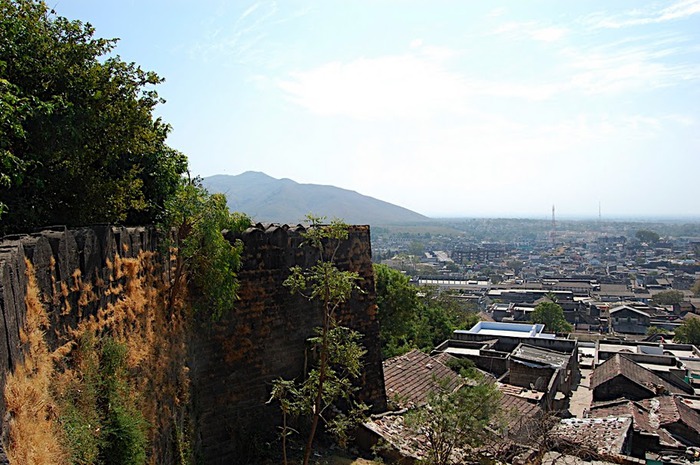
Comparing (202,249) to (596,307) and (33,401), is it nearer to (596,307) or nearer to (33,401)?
(33,401)

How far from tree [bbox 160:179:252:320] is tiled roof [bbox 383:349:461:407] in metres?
5.13

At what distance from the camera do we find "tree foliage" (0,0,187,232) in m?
5.49

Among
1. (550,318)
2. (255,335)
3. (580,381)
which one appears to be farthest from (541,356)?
(550,318)

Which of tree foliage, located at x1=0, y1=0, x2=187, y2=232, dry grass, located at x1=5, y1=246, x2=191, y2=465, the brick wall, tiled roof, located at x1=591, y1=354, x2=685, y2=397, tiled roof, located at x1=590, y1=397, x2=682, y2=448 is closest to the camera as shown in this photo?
dry grass, located at x1=5, y1=246, x2=191, y2=465

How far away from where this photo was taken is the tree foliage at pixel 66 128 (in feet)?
18.0

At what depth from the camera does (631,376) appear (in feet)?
86.1

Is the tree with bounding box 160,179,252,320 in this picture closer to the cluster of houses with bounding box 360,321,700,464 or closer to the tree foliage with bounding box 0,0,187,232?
the tree foliage with bounding box 0,0,187,232

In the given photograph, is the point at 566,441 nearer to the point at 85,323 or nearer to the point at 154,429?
the point at 154,429

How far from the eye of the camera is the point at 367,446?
28.7ft

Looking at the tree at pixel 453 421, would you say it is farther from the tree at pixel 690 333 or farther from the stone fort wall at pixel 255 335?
the tree at pixel 690 333

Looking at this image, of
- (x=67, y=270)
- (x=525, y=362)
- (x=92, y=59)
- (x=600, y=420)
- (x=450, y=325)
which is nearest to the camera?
(x=67, y=270)

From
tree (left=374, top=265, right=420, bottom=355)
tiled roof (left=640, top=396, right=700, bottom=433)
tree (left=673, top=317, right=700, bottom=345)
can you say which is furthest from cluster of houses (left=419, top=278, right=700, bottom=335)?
tiled roof (left=640, top=396, right=700, bottom=433)

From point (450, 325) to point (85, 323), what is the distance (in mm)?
35087

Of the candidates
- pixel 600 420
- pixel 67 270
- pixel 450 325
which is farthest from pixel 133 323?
pixel 450 325
